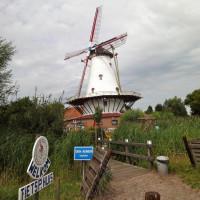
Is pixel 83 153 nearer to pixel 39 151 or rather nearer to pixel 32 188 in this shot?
pixel 39 151

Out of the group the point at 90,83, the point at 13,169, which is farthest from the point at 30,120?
the point at 90,83

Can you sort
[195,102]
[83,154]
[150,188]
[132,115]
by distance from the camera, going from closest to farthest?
[83,154], [150,188], [132,115], [195,102]

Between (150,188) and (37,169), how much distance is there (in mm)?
3112

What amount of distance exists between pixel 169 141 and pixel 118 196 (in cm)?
336

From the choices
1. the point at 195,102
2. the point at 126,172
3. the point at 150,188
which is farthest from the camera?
the point at 195,102

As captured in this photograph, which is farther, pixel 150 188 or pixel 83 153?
pixel 150 188

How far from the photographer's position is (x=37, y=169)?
89.8 inches

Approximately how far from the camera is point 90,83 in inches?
1028

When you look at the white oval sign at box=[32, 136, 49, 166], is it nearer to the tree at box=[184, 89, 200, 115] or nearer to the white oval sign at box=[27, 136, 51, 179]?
the white oval sign at box=[27, 136, 51, 179]

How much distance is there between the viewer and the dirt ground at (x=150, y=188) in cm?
377

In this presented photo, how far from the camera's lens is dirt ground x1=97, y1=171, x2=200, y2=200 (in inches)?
148

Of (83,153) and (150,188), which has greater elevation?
(83,153)

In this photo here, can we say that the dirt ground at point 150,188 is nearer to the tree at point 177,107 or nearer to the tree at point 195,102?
the tree at point 195,102

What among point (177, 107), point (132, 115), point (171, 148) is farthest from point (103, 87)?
point (177, 107)
